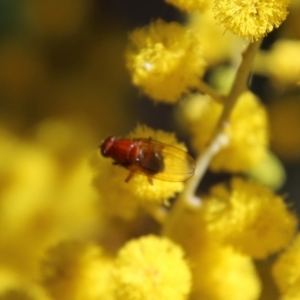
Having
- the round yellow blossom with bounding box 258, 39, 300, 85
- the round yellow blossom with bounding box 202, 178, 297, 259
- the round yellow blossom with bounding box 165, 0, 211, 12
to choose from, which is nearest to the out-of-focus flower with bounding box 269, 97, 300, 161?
the round yellow blossom with bounding box 258, 39, 300, 85

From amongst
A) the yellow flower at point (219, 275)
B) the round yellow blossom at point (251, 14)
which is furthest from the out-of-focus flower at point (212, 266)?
the round yellow blossom at point (251, 14)

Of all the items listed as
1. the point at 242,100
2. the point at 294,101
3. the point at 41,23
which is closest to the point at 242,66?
the point at 242,100

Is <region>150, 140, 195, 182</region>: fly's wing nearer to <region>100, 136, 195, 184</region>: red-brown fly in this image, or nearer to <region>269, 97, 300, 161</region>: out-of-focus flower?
<region>100, 136, 195, 184</region>: red-brown fly

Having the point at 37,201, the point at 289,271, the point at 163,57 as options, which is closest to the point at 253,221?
the point at 289,271

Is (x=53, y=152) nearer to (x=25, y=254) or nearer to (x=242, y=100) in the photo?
(x=25, y=254)

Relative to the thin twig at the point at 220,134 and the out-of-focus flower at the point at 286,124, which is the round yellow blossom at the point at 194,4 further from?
the out-of-focus flower at the point at 286,124

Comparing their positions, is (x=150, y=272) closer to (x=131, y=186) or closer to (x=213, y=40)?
(x=131, y=186)
